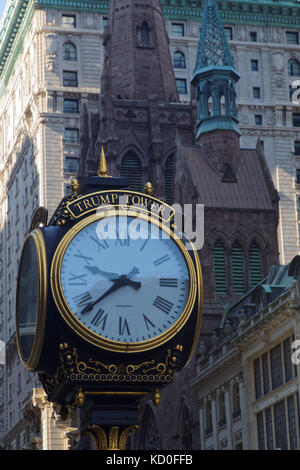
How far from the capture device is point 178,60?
4437 inches

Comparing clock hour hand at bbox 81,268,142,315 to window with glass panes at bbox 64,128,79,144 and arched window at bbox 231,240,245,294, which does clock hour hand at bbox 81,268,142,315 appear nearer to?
arched window at bbox 231,240,245,294

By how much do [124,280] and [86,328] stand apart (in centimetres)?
53

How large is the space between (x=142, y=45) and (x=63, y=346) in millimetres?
86033

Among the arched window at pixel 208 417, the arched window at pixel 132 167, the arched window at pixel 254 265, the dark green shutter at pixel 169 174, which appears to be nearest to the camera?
the arched window at pixel 208 417

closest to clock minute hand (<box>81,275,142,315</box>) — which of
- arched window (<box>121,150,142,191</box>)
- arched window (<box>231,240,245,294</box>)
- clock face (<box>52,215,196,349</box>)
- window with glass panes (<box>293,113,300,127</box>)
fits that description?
clock face (<box>52,215,196,349</box>)

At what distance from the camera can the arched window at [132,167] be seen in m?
88.9

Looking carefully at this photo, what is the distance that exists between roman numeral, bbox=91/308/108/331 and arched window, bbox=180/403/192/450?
6283 centimetres

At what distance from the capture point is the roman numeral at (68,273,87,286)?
8438 millimetres

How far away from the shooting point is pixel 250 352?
59344 mm

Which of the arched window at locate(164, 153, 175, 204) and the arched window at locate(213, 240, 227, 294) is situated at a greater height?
the arched window at locate(164, 153, 175, 204)

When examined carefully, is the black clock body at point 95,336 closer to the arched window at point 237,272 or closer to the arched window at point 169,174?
the arched window at point 237,272

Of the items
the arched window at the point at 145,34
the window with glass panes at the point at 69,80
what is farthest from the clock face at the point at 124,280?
the window with glass panes at the point at 69,80

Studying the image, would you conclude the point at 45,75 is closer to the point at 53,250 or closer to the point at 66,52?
the point at 66,52

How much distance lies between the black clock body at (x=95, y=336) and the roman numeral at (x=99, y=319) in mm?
16
